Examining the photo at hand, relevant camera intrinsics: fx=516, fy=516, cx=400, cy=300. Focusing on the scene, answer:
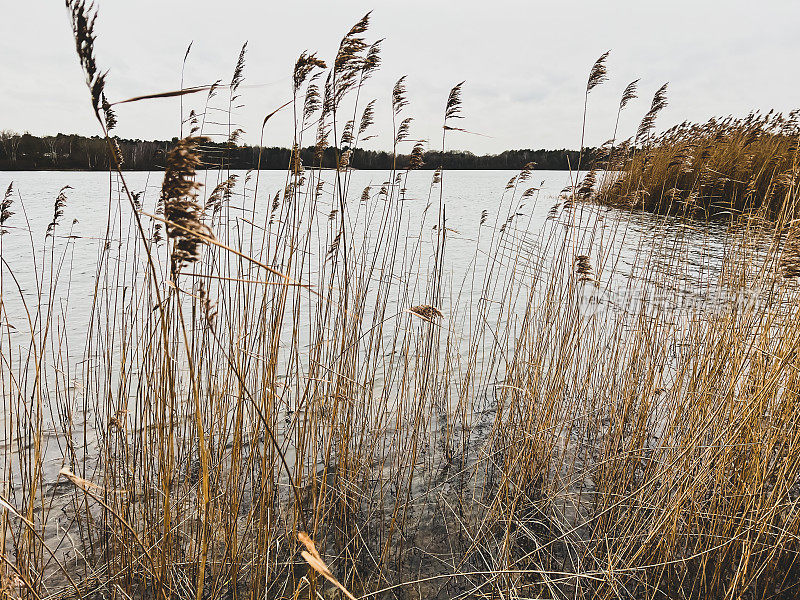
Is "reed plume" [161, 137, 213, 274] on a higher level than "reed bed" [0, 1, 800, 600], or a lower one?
higher

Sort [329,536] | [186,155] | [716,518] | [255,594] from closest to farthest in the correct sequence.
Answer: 1. [186,155]
2. [255,594]
3. [716,518]
4. [329,536]

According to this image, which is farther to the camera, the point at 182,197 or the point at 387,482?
the point at 387,482

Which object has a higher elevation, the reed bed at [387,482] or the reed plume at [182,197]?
the reed plume at [182,197]

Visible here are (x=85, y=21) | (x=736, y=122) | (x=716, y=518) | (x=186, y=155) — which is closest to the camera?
(x=85, y=21)

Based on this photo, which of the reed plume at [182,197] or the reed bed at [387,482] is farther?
the reed bed at [387,482]

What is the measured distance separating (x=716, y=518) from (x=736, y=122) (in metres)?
11.6

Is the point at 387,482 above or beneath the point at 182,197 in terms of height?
beneath

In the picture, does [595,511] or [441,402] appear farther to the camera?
[441,402]

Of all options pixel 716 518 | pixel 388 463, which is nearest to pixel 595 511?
pixel 716 518

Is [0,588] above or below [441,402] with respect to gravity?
above

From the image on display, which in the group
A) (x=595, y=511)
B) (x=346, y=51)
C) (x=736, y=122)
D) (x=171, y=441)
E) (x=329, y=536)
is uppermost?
(x=736, y=122)

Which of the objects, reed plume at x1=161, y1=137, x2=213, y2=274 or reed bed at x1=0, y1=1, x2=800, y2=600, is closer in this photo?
reed plume at x1=161, y1=137, x2=213, y2=274

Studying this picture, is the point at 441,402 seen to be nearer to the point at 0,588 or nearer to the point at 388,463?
the point at 388,463

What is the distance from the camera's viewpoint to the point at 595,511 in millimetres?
2580
